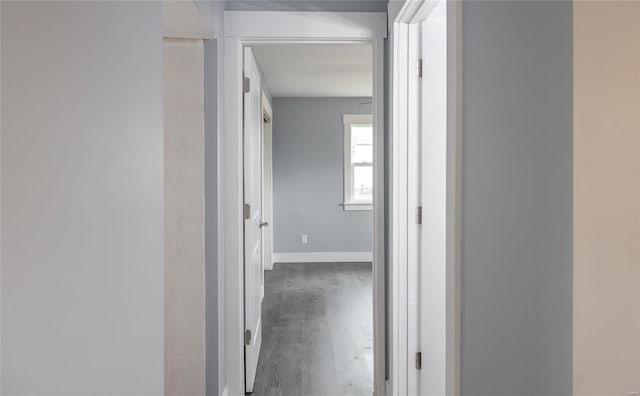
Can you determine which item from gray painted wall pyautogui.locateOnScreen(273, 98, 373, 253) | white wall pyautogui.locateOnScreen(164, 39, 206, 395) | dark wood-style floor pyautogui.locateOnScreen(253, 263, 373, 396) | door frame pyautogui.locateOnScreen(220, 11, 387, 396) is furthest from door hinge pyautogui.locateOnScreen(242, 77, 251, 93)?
gray painted wall pyautogui.locateOnScreen(273, 98, 373, 253)

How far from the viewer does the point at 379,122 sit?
2.54 meters

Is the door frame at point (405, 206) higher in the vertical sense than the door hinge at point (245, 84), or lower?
lower

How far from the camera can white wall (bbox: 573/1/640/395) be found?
81 cm

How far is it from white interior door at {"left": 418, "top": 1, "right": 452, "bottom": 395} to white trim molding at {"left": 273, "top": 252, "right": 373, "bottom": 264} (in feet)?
15.2

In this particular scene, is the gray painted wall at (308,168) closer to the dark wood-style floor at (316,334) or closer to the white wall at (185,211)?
the dark wood-style floor at (316,334)

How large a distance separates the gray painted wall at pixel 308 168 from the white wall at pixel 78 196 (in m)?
5.66

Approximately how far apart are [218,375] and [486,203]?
68.8 inches

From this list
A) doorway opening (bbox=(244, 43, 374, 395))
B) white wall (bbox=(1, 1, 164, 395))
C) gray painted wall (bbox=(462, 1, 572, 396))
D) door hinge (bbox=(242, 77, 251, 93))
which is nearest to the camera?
white wall (bbox=(1, 1, 164, 395))

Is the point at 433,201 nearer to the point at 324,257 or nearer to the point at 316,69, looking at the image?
the point at 316,69

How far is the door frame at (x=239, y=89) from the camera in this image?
248 cm

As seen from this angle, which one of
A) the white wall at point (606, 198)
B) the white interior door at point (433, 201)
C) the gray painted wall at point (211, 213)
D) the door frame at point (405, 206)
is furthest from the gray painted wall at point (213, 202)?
the white wall at point (606, 198)

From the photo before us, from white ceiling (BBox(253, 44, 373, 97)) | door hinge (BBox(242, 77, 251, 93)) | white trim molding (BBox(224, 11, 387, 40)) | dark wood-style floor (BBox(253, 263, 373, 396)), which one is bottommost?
dark wood-style floor (BBox(253, 263, 373, 396))

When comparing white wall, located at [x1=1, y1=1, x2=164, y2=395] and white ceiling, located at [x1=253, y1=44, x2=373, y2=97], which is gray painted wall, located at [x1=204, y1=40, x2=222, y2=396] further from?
white ceiling, located at [x1=253, y1=44, x2=373, y2=97]

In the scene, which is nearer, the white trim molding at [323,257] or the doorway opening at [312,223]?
the doorway opening at [312,223]
